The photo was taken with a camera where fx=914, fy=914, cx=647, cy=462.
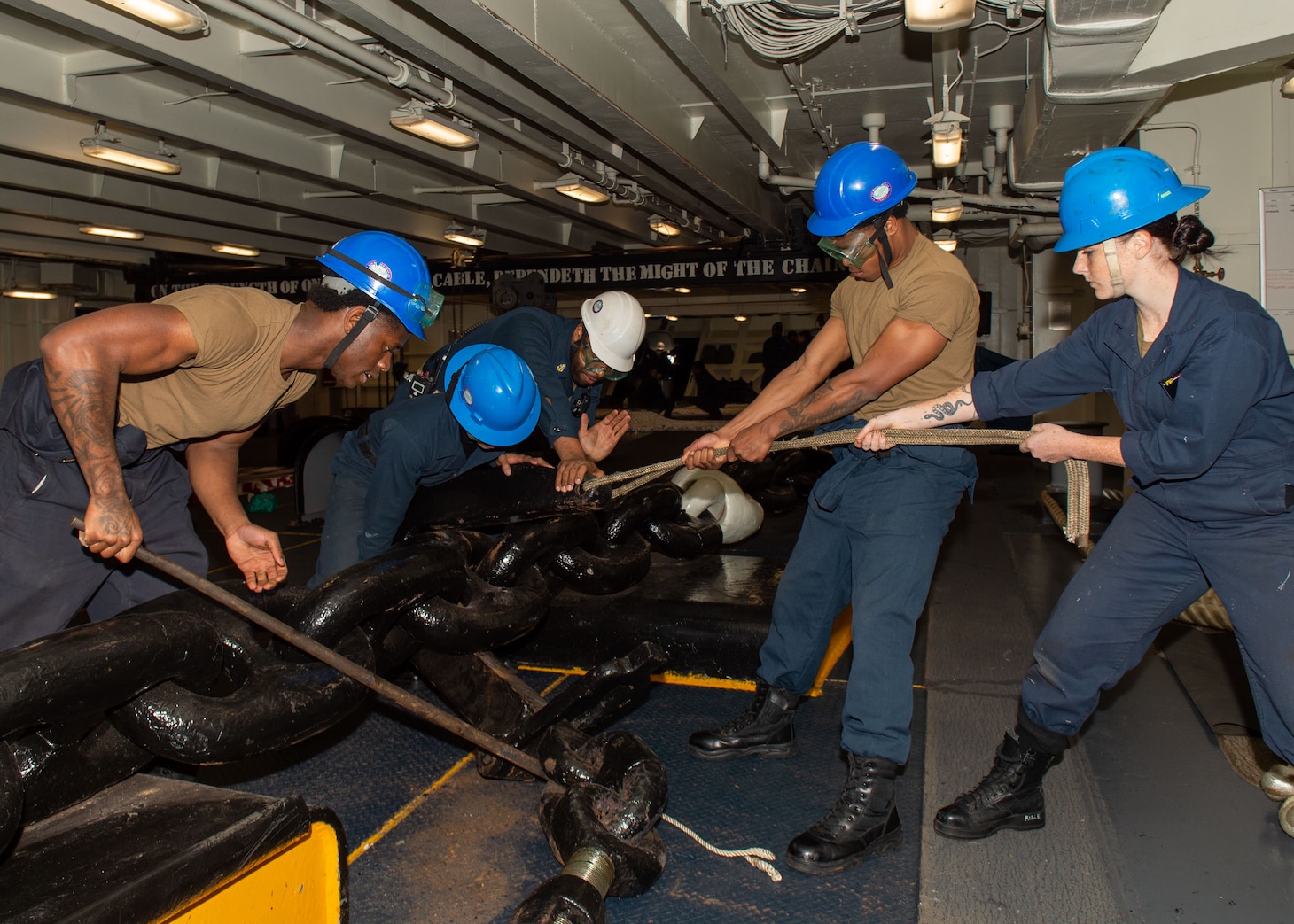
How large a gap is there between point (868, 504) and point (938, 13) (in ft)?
8.68

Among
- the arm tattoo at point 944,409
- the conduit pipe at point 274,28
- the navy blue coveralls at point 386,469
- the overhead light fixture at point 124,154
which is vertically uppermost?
the overhead light fixture at point 124,154

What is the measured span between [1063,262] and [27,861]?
10.4 metres

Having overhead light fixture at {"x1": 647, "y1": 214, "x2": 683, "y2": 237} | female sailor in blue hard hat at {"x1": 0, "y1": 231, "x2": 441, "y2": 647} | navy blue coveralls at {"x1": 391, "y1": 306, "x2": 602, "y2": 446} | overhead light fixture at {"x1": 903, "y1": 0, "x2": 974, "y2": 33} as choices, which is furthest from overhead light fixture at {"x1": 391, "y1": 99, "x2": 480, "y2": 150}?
overhead light fixture at {"x1": 647, "y1": 214, "x2": 683, "y2": 237}

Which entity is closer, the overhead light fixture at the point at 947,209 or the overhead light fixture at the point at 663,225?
the overhead light fixture at the point at 947,209

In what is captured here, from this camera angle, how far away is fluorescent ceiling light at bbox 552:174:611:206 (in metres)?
8.91

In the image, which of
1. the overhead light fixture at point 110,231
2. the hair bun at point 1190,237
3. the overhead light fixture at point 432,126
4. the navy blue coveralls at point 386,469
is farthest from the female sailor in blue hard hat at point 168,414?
the overhead light fixture at point 110,231

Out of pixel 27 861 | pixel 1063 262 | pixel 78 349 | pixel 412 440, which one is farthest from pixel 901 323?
→ pixel 1063 262

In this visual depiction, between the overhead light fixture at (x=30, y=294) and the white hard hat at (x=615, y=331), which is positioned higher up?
the overhead light fixture at (x=30, y=294)

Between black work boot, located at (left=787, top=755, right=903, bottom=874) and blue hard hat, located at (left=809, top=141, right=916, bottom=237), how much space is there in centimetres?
160

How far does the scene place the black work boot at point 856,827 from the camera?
7.94 feet

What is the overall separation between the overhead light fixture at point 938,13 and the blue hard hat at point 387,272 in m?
2.72

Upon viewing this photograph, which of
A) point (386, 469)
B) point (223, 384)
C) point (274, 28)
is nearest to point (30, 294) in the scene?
point (274, 28)

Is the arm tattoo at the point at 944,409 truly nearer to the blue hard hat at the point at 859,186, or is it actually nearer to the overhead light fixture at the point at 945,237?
the blue hard hat at the point at 859,186

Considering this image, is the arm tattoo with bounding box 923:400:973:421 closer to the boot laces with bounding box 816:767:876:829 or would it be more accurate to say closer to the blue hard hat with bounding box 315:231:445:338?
the boot laces with bounding box 816:767:876:829
